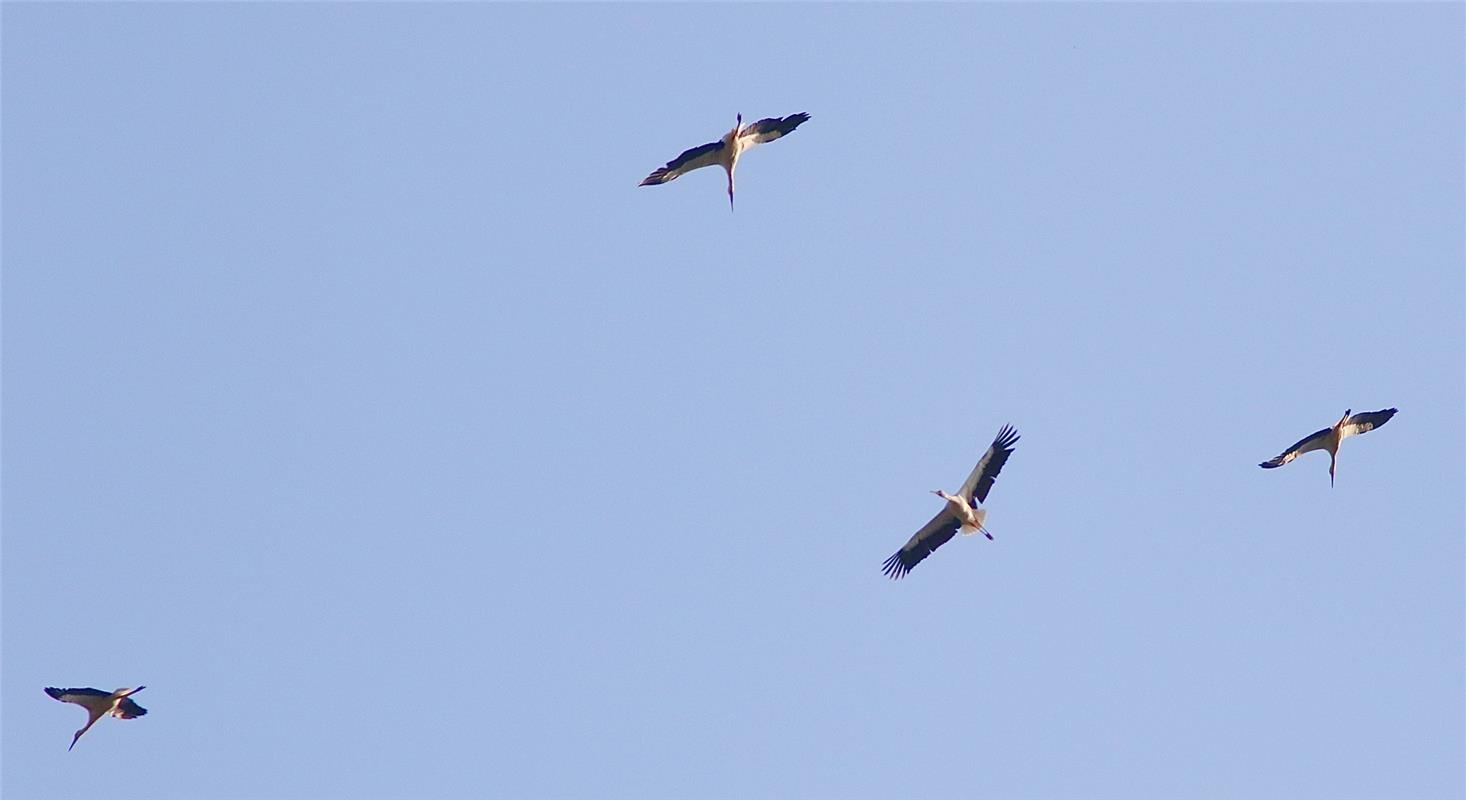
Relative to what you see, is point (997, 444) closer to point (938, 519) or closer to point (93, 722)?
point (938, 519)

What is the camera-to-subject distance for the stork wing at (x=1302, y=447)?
86.3ft

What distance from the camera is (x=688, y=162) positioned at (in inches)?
1029

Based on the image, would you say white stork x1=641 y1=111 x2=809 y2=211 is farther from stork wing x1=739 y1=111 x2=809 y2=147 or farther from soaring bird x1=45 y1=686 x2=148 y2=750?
soaring bird x1=45 y1=686 x2=148 y2=750

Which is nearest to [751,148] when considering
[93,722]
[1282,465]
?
[1282,465]

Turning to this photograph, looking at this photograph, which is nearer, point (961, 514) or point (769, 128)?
point (961, 514)

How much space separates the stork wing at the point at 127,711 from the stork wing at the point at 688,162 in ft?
33.2

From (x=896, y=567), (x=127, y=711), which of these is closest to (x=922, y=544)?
(x=896, y=567)

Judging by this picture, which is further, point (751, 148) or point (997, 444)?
point (751, 148)

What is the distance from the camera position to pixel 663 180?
86.0 ft

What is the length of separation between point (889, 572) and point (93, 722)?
36.9ft

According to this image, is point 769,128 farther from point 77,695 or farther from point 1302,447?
point 77,695

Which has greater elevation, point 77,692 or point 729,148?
point 729,148

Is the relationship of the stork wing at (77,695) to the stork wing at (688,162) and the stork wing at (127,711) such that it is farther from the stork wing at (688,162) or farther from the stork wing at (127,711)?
the stork wing at (688,162)

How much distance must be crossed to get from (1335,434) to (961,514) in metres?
6.62
